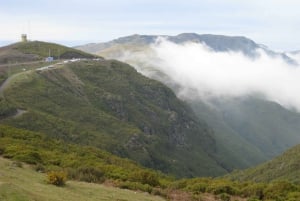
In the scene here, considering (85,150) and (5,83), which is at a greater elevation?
(5,83)

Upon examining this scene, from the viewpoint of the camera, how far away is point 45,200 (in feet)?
76.1

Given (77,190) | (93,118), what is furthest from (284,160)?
(77,190)

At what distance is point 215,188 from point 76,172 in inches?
416

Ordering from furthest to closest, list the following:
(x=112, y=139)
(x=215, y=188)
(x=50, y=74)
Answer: (x=50, y=74) < (x=112, y=139) < (x=215, y=188)

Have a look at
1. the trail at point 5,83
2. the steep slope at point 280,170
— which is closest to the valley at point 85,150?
the trail at point 5,83

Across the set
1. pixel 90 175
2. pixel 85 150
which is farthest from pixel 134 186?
pixel 85 150

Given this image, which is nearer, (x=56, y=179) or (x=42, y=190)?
(x=42, y=190)

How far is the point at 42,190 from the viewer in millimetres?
25969

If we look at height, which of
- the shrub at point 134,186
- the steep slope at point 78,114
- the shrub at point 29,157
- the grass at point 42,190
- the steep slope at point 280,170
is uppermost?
the grass at point 42,190

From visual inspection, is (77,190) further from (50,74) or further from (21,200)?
(50,74)

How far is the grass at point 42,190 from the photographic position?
75.0ft

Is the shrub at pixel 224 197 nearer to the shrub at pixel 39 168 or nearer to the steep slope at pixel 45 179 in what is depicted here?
the steep slope at pixel 45 179

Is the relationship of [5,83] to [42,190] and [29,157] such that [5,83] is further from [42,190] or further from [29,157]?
[42,190]

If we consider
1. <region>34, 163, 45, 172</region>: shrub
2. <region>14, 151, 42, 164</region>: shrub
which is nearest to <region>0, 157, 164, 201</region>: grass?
<region>34, 163, 45, 172</region>: shrub
